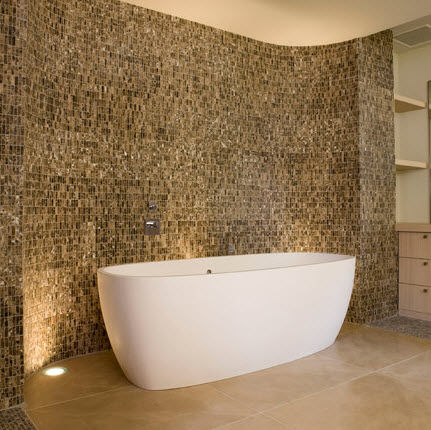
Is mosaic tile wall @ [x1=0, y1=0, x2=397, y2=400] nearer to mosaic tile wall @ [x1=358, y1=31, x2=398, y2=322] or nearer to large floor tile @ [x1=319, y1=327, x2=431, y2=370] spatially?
mosaic tile wall @ [x1=358, y1=31, x2=398, y2=322]

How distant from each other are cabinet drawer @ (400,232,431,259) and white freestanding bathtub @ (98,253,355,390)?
4.21 ft

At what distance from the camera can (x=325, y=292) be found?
2.95 meters

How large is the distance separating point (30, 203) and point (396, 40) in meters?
3.48

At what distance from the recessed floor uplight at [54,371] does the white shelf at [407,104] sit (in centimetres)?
346

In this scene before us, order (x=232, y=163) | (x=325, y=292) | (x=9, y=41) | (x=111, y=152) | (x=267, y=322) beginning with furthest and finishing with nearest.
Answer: (x=232, y=163) → (x=111, y=152) → (x=325, y=292) → (x=267, y=322) → (x=9, y=41)

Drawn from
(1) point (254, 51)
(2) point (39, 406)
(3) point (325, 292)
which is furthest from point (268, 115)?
(2) point (39, 406)

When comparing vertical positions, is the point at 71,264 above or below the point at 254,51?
below

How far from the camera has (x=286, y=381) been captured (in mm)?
2547

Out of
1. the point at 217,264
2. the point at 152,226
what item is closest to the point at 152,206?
the point at 152,226

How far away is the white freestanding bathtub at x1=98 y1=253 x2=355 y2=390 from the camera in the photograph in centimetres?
232

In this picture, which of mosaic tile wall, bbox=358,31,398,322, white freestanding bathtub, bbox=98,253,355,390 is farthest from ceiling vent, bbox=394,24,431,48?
white freestanding bathtub, bbox=98,253,355,390

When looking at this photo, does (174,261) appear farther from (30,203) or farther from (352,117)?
(352,117)

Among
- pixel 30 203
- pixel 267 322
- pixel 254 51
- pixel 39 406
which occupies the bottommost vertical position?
pixel 39 406

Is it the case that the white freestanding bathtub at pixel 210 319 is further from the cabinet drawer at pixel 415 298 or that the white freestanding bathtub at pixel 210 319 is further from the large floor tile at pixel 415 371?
the cabinet drawer at pixel 415 298
